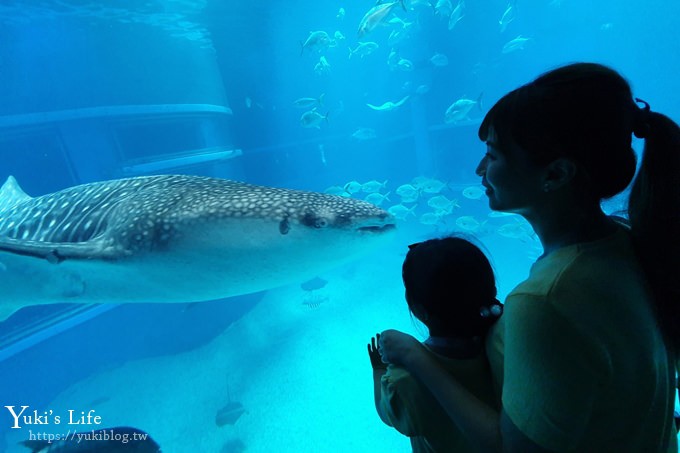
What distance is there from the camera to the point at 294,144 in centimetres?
2464

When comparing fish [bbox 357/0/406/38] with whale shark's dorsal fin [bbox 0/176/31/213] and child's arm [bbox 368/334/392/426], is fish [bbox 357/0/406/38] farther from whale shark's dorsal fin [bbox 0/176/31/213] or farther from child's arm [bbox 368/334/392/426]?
child's arm [bbox 368/334/392/426]

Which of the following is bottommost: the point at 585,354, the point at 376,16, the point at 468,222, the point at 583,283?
the point at 468,222

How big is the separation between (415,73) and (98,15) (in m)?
23.6

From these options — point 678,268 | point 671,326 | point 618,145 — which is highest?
point 618,145

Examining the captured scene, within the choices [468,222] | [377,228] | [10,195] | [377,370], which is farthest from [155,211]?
[468,222]

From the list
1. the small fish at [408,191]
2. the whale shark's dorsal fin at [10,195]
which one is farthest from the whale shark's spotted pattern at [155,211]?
the small fish at [408,191]

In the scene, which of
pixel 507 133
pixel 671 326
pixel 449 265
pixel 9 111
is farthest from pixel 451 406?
pixel 9 111

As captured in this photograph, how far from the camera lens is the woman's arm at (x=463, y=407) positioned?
0.80m

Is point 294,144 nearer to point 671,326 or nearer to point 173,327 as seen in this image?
point 173,327

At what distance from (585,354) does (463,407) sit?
359mm

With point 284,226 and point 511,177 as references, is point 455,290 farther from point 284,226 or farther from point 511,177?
point 284,226

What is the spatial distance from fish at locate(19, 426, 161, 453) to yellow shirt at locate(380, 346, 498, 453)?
142 inches

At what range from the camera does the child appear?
1040 mm

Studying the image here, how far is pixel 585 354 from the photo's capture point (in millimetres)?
695
